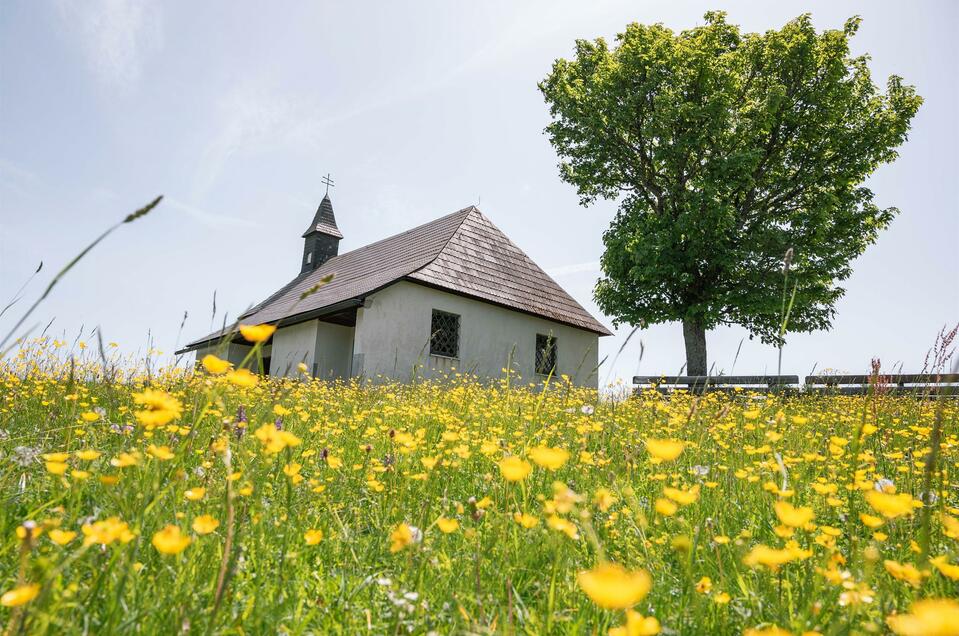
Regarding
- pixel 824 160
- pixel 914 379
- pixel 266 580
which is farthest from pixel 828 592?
pixel 824 160

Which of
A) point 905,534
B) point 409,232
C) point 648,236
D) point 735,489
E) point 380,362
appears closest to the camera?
point 905,534

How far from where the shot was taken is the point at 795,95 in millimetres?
16984

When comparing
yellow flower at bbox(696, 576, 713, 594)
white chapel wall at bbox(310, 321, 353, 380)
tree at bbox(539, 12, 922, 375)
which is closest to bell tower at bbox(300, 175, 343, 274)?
white chapel wall at bbox(310, 321, 353, 380)

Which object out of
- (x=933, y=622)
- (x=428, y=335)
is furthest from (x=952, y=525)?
(x=428, y=335)

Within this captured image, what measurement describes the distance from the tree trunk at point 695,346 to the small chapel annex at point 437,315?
2832mm

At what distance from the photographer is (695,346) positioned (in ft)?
57.0

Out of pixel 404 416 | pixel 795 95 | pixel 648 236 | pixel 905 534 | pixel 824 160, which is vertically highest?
pixel 795 95

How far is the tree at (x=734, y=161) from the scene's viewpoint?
1602cm

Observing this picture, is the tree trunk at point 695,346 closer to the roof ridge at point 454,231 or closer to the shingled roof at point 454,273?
the shingled roof at point 454,273

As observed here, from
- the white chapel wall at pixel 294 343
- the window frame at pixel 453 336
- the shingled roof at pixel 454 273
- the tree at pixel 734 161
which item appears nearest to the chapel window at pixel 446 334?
the window frame at pixel 453 336

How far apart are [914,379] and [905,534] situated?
7.21m

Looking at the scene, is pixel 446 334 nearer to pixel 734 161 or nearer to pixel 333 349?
pixel 333 349

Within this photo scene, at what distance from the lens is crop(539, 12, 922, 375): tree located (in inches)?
631

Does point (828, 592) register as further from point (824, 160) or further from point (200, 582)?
point (824, 160)
